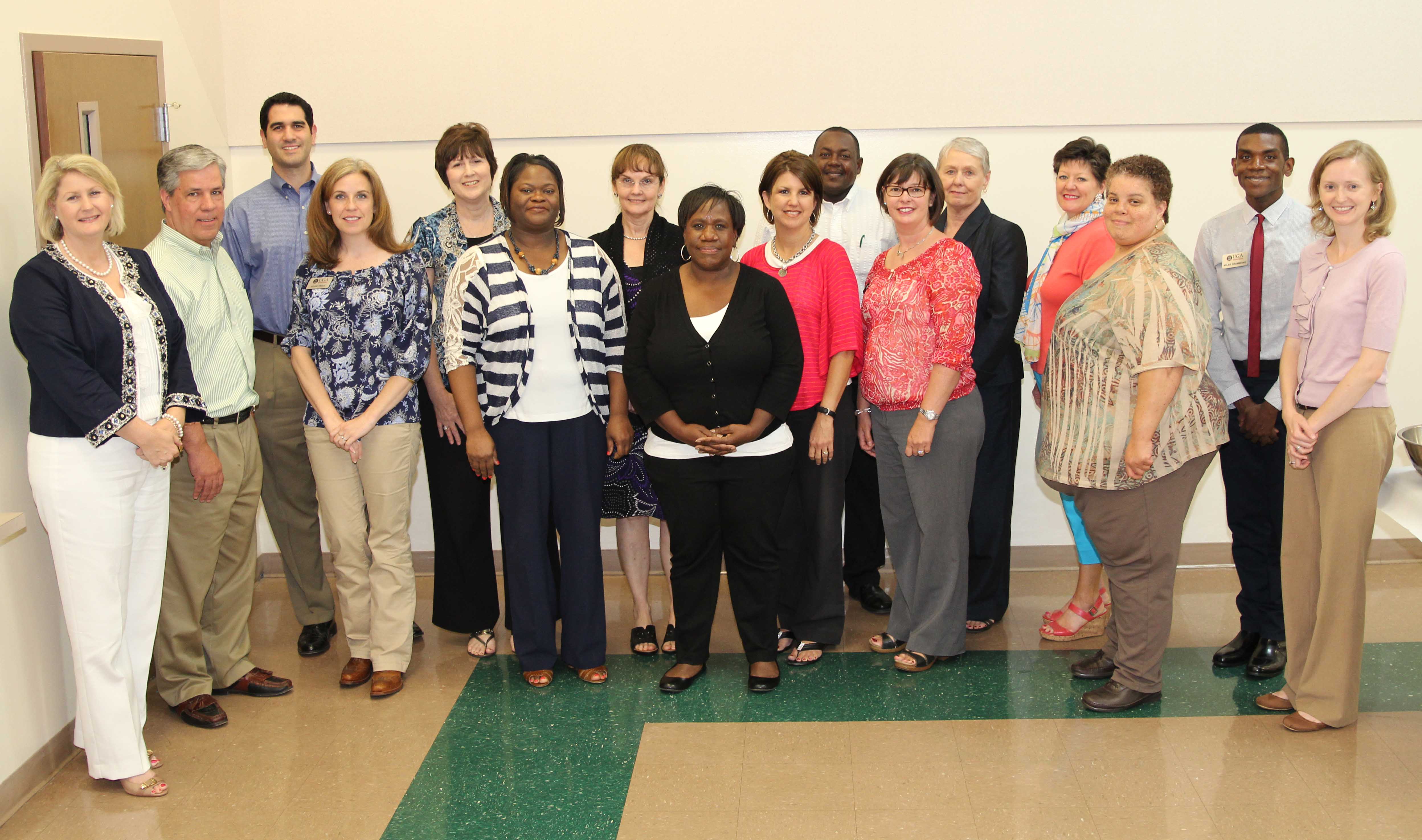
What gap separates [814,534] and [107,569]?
2.24m

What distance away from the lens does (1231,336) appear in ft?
12.0

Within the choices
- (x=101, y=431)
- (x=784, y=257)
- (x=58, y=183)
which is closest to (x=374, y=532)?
(x=101, y=431)

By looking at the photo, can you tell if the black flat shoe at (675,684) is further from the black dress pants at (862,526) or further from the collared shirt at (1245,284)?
the collared shirt at (1245,284)

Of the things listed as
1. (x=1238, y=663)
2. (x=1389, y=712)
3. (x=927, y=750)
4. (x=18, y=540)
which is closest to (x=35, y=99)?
(x=18, y=540)

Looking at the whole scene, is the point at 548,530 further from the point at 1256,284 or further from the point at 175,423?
the point at 1256,284

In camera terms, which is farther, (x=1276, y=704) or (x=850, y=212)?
(x=850, y=212)

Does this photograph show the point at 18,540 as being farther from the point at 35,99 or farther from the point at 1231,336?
the point at 1231,336

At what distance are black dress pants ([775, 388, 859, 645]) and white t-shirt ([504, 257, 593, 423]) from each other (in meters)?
0.75

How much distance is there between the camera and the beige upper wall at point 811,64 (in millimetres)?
4605

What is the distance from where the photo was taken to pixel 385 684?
12.2 ft

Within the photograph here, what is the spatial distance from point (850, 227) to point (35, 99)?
9.10 ft


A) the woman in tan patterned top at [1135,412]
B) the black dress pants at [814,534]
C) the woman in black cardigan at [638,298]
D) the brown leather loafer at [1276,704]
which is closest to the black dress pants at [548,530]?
the woman in black cardigan at [638,298]

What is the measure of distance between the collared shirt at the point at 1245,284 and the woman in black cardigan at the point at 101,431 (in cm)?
335

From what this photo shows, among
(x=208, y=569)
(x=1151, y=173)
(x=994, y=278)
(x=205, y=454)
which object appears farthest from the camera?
(x=994, y=278)
